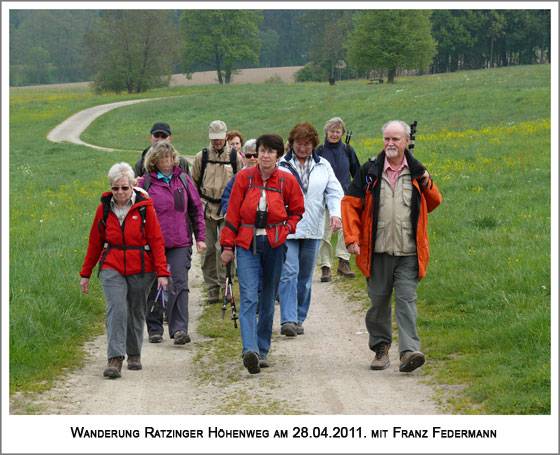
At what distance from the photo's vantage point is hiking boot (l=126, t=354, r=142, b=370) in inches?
287

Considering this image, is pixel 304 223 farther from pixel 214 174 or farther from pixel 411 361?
pixel 411 361

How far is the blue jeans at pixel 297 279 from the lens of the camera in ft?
26.8

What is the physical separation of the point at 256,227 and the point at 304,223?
1.61m

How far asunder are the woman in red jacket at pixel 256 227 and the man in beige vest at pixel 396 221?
0.64 metres

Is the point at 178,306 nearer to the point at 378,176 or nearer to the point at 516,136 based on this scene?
the point at 378,176

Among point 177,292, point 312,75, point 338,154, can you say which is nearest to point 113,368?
point 177,292

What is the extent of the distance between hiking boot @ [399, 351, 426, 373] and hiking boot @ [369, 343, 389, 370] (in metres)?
A: 0.29

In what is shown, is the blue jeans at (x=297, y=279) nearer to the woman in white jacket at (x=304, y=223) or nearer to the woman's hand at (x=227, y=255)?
the woman in white jacket at (x=304, y=223)

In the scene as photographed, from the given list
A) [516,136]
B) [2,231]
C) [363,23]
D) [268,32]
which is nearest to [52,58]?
[268,32]

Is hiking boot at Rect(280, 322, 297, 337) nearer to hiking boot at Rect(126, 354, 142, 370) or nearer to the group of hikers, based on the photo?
the group of hikers

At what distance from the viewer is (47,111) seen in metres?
61.0

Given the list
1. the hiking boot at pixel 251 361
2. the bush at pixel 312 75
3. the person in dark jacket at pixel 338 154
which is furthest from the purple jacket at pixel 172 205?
the bush at pixel 312 75

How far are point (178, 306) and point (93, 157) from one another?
23999 millimetres

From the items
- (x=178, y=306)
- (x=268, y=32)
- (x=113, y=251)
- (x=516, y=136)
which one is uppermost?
(x=268, y=32)
